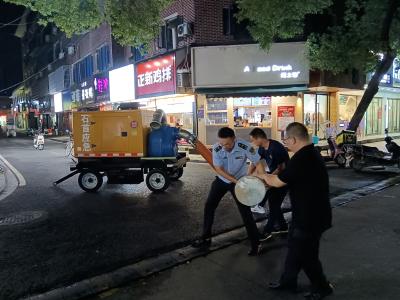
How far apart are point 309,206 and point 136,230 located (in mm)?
3770

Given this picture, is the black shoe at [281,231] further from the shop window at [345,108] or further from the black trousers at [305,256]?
the shop window at [345,108]

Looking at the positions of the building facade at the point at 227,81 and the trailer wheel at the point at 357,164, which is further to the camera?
the building facade at the point at 227,81

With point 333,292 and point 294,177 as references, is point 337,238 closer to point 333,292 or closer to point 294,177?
point 333,292

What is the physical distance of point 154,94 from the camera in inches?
827

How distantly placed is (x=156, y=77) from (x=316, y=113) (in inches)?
335

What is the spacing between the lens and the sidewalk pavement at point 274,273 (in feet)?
14.4

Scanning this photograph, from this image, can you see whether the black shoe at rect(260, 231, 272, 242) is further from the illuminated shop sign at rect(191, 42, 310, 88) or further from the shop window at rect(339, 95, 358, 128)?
the shop window at rect(339, 95, 358, 128)

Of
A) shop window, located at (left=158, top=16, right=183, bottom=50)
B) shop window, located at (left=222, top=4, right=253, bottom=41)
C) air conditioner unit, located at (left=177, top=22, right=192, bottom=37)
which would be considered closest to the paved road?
air conditioner unit, located at (left=177, top=22, right=192, bottom=37)

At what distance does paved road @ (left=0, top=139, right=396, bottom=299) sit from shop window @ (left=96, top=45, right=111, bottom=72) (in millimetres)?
18741

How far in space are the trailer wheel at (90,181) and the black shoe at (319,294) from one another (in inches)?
295

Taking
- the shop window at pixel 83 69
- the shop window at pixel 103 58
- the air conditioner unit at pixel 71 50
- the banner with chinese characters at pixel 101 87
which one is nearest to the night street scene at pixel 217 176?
Result: the banner with chinese characters at pixel 101 87

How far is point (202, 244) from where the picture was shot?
5926 millimetres

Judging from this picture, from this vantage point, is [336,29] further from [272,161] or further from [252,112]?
[272,161]

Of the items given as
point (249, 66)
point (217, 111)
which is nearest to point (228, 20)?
point (249, 66)
